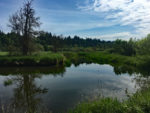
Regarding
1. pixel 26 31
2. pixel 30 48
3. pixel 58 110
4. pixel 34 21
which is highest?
pixel 34 21

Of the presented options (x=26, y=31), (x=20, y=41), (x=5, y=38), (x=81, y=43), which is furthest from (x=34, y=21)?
(x=81, y=43)

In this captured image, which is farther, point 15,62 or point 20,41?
Result: point 20,41

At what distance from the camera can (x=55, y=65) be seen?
61.9 ft

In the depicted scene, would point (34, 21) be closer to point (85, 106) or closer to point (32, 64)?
point (32, 64)

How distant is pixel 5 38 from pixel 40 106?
58.1 m

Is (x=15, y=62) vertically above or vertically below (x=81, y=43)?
below

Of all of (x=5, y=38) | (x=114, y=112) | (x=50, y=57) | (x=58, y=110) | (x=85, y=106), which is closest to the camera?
(x=114, y=112)

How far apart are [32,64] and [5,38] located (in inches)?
1798

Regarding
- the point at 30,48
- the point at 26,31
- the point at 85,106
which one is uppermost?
the point at 26,31

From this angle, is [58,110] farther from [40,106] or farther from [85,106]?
[85,106]

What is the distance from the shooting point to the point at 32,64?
1778cm

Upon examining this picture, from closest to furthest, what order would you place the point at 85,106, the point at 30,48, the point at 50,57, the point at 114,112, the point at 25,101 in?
the point at 114,112 < the point at 85,106 < the point at 25,101 < the point at 50,57 < the point at 30,48

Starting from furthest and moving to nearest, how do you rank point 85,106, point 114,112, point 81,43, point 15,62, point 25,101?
point 81,43
point 15,62
point 25,101
point 85,106
point 114,112

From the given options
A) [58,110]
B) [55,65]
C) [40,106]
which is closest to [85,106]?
[58,110]
